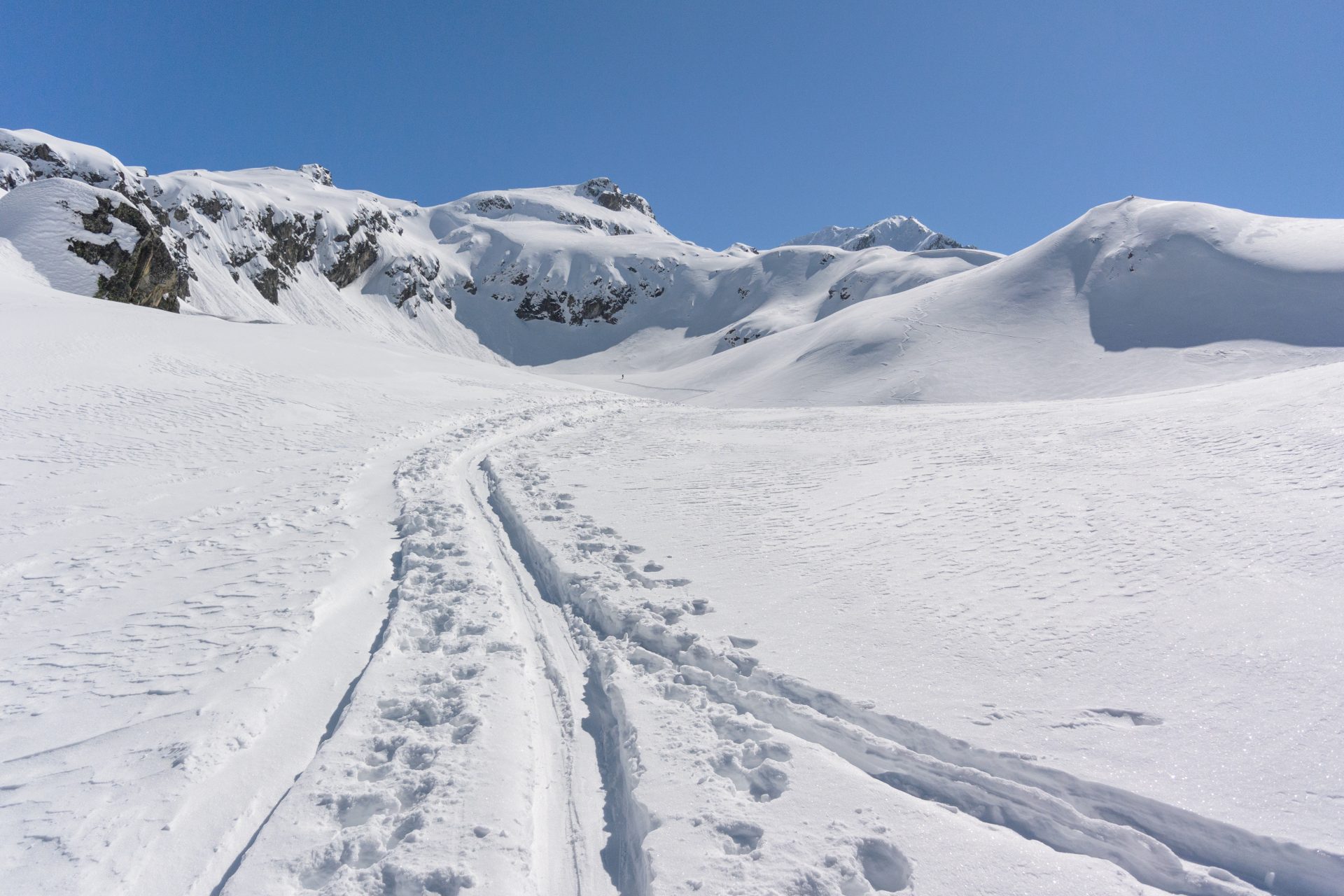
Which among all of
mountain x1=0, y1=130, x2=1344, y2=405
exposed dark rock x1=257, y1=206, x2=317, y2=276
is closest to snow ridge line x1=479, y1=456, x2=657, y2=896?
mountain x1=0, y1=130, x2=1344, y2=405

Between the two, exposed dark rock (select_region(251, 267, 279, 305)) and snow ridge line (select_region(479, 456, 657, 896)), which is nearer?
snow ridge line (select_region(479, 456, 657, 896))

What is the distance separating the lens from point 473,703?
445 centimetres

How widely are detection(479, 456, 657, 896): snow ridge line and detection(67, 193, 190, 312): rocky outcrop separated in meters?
38.6

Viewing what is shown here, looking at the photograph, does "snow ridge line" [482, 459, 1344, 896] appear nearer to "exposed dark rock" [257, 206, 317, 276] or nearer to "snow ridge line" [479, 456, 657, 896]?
"snow ridge line" [479, 456, 657, 896]

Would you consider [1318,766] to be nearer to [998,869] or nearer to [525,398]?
[998,869]

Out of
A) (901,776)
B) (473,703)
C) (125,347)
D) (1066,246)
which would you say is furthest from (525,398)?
(1066,246)

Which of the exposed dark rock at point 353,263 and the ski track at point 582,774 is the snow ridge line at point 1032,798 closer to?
the ski track at point 582,774

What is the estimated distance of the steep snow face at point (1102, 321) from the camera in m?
30.5

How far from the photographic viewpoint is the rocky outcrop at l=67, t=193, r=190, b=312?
1321 inches

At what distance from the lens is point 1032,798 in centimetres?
347

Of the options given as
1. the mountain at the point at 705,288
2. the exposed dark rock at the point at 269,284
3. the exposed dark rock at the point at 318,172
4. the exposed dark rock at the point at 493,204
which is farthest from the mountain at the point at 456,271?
the exposed dark rock at the point at 318,172

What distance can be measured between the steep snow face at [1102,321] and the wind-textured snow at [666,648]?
61.8 feet

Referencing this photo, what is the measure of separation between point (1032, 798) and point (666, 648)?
9.23ft

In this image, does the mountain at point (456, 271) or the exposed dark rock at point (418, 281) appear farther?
the exposed dark rock at point (418, 281)
